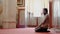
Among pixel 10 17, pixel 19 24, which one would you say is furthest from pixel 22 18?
pixel 10 17

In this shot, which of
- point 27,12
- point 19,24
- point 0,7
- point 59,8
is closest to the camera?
point 59,8

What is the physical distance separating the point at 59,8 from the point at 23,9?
16.3ft

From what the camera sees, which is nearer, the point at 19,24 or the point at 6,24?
the point at 6,24

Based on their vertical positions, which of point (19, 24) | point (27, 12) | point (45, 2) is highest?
point (45, 2)

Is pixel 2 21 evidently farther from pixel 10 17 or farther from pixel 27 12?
pixel 27 12

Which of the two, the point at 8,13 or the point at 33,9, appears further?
the point at 33,9

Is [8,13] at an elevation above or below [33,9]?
below

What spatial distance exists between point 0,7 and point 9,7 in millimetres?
284

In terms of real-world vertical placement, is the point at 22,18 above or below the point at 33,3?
below

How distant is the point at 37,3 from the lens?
6.89 metres

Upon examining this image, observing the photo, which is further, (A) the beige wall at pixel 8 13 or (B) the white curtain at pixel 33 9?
(B) the white curtain at pixel 33 9

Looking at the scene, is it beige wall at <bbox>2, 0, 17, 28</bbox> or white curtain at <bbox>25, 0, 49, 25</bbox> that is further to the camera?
white curtain at <bbox>25, 0, 49, 25</bbox>

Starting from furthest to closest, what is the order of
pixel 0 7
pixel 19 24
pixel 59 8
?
1. pixel 19 24
2. pixel 0 7
3. pixel 59 8

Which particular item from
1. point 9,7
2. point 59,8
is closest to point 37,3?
point 9,7
